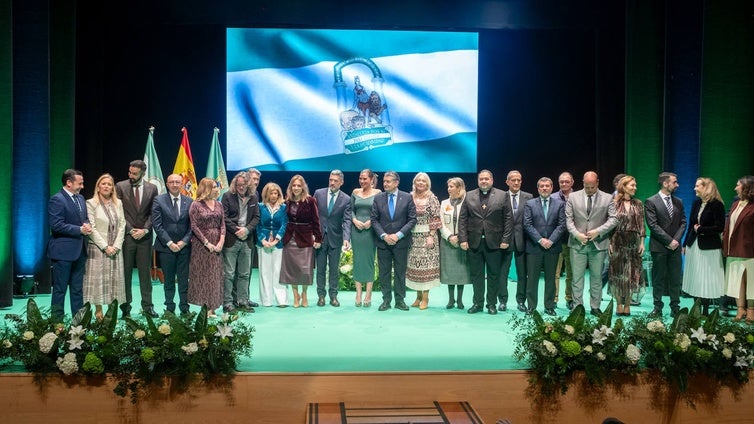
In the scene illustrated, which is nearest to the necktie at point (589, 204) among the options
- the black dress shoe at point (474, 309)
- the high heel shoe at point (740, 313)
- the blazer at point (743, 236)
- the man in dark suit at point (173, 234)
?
the blazer at point (743, 236)

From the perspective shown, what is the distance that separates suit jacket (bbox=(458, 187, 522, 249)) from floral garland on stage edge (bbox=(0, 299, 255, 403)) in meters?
3.36

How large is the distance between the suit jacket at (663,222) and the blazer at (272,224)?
358 cm

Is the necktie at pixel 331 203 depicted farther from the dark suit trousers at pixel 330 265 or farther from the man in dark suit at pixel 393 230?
the man in dark suit at pixel 393 230

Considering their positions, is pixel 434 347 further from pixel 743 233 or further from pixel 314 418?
pixel 743 233

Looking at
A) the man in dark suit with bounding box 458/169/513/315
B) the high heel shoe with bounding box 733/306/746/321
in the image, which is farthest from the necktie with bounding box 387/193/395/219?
the high heel shoe with bounding box 733/306/746/321

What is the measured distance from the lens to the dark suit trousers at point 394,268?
7535mm

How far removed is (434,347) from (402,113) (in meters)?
5.60

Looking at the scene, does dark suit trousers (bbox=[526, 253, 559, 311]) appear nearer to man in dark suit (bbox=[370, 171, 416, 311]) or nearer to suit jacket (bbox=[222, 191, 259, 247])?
man in dark suit (bbox=[370, 171, 416, 311])

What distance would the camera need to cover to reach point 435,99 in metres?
10.7

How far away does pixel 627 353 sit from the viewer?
4.62 meters

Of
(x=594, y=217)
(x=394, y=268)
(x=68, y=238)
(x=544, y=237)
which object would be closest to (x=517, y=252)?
(x=544, y=237)

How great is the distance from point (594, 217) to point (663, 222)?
2.35 feet

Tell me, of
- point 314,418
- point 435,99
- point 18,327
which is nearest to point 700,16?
point 435,99

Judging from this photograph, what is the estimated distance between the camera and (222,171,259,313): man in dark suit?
729 cm
